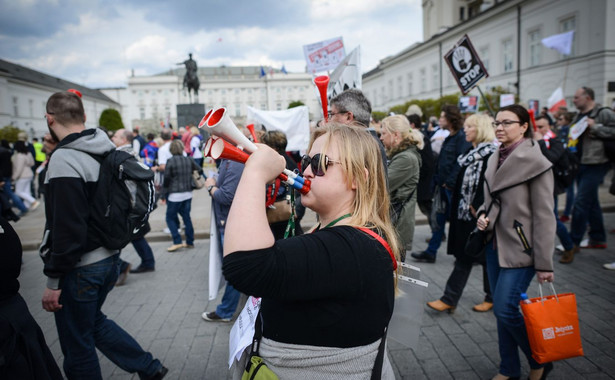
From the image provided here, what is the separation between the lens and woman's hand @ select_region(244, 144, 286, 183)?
1091mm

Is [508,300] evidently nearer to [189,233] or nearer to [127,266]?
[127,266]

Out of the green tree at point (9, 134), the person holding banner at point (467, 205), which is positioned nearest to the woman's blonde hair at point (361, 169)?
the person holding banner at point (467, 205)

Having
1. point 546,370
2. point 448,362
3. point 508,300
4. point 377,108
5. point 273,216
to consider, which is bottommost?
point 448,362

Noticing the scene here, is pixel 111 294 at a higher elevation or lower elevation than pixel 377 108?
lower

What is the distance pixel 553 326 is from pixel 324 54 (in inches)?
298

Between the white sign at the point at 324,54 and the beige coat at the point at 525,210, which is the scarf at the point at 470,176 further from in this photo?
the white sign at the point at 324,54

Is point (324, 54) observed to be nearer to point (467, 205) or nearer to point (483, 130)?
point (483, 130)

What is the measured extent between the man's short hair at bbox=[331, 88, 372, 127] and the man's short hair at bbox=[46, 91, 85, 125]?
6.28ft

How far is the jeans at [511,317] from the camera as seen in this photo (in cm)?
256

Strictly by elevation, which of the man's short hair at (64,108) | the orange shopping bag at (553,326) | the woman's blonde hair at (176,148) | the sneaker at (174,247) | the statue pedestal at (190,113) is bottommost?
the sneaker at (174,247)

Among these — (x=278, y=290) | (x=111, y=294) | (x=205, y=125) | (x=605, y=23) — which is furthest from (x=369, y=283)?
(x=605, y=23)

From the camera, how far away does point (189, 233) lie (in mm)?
6574

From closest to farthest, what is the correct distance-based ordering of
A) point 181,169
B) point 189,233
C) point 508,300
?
1. point 508,300
2. point 181,169
3. point 189,233

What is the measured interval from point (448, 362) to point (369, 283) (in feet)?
7.87
